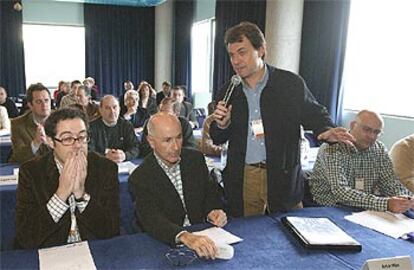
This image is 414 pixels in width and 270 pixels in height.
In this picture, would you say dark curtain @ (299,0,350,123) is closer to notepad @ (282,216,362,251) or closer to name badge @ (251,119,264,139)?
name badge @ (251,119,264,139)

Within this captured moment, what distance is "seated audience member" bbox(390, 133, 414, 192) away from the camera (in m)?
2.82

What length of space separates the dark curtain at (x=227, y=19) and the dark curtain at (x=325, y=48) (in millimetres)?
873

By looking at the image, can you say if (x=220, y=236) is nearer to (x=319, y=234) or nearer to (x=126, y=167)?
(x=319, y=234)

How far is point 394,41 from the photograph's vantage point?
4531mm

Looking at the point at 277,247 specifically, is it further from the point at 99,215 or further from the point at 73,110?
the point at 73,110

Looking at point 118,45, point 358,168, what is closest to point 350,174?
point 358,168

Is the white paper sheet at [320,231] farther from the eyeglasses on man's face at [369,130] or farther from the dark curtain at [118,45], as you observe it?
the dark curtain at [118,45]

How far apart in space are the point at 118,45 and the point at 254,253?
965cm

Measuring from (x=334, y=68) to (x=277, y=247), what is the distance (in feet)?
12.8

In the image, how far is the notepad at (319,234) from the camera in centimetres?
152

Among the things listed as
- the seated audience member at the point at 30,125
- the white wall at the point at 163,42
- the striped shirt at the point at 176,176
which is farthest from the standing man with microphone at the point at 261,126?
the white wall at the point at 163,42

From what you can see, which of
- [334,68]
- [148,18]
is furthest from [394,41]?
[148,18]

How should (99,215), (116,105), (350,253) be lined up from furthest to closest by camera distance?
(116,105), (99,215), (350,253)

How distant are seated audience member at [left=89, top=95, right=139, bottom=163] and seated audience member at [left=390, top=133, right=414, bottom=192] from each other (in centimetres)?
214
